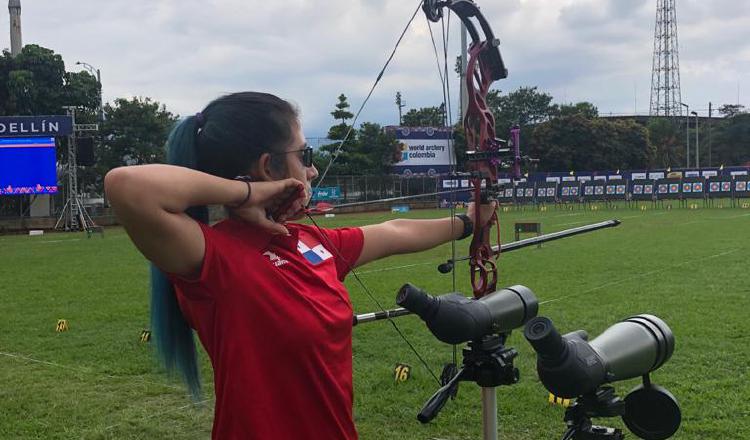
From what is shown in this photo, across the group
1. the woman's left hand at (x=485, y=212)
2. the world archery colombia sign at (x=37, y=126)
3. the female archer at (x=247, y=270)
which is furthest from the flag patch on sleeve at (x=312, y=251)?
the world archery colombia sign at (x=37, y=126)

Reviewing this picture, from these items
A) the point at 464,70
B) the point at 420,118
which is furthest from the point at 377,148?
the point at 464,70

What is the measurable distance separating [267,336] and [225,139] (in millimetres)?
441

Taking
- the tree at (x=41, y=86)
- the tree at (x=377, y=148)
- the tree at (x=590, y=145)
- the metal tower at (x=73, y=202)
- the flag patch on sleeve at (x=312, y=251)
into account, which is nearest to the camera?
the flag patch on sleeve at (x=312, y=251)

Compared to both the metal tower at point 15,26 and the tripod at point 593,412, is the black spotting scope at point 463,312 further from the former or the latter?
the metal tower at point 15,26

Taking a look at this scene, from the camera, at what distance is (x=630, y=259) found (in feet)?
35.6

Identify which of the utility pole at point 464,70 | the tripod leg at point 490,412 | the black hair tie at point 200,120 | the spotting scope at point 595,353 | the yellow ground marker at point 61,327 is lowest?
the yellow ground marker at point 61,327

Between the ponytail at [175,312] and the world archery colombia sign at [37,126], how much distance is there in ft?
78.7

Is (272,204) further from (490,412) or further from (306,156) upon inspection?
(490,412)

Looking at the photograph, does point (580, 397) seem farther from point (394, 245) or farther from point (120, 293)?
point (120, 293)

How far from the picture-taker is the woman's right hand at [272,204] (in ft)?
4.81

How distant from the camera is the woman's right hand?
4.81 feet

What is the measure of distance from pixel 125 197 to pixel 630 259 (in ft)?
34.8

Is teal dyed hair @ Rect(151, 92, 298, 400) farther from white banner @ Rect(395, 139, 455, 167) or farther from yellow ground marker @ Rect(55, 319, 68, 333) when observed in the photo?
white banner @ Rect(395, 139, 455, 167)

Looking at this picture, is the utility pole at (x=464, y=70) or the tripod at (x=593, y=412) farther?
the utility pole at (x=464, y=70)
